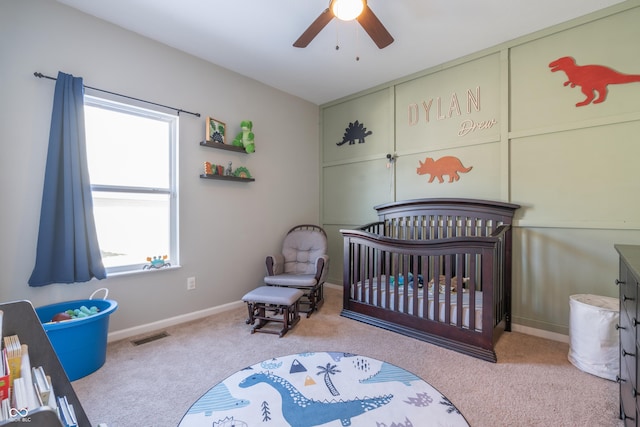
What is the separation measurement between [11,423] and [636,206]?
3.36 metres

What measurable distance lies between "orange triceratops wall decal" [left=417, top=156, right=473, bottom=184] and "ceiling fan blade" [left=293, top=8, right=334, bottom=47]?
71.2 inches

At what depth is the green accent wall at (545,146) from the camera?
221 centimetres

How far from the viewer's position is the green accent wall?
7.25 ft

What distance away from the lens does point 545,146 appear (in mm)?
2496

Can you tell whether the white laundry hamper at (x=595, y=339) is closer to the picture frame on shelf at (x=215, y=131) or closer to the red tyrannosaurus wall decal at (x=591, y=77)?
the red tyrannosaurus wall decal at (x=591, y=77)

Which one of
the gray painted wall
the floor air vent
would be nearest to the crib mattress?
the gray painted wall

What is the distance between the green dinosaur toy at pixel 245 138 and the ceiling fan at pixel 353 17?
4.15 feet

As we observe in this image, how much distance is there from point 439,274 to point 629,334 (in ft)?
4.36

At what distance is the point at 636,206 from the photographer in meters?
2.15

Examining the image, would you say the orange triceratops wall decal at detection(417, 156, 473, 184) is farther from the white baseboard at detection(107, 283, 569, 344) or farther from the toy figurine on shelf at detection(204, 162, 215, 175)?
the toy figurine on shelf at detection(204, 162, 215, 175)

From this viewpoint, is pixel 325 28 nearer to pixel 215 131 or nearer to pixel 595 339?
pixel 215 131

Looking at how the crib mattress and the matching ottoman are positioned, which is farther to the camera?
the matching ottoman

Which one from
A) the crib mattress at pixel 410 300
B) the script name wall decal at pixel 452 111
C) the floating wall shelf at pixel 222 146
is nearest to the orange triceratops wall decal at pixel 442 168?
the script name wall decal at pixel 452 111

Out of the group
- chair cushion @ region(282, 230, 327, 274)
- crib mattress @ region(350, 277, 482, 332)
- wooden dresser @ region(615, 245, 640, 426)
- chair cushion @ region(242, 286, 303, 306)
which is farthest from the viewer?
chair cushion @ region(282, 230, 327, 274)
